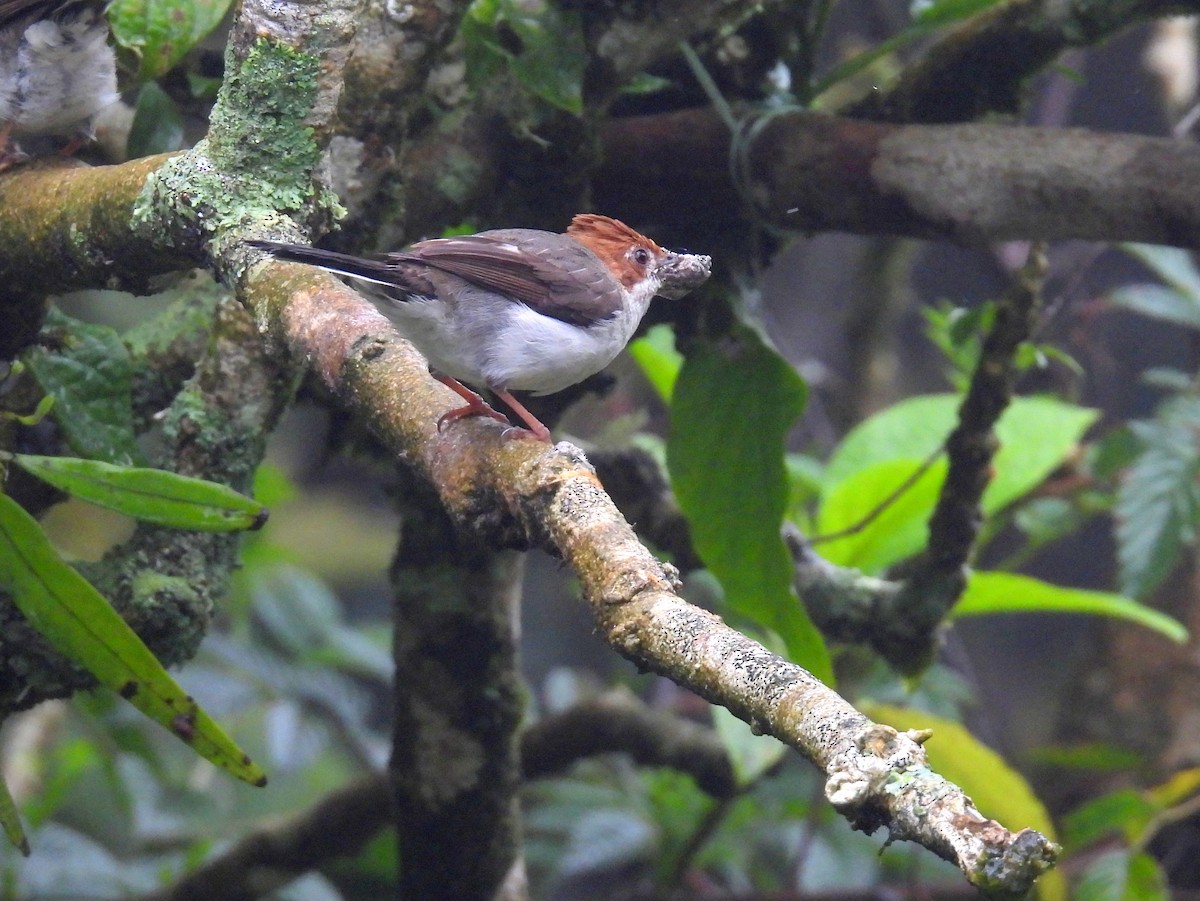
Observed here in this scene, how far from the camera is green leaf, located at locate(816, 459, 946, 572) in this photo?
313cm

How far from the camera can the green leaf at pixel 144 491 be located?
4.80 ft

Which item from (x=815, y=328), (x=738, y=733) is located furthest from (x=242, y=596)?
(x=815, y=328)

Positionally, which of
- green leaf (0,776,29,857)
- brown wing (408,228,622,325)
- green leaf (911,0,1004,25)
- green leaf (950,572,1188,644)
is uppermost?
green leaf (911,0,1004,25)

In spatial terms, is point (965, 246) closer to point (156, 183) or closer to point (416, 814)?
point (156, 183)

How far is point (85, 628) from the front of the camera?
4.82ft

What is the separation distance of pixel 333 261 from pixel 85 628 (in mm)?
557

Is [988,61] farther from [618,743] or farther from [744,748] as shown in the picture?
[618,743]

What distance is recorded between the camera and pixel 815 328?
716 centimetres

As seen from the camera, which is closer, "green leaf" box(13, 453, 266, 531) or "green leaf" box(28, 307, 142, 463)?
"green leaf" box(13, 453, 266, 531)

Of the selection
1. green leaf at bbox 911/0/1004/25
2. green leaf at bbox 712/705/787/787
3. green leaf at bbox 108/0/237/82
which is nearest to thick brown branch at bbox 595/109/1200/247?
green leaf at bbox 911/0/1004/25

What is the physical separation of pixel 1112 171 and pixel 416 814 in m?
1.95

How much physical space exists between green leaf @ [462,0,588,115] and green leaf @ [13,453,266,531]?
3.26 feet

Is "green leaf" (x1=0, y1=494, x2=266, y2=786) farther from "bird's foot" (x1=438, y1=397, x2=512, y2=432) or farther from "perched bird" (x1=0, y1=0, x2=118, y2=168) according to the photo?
"perched bird" (x1=0, y1=0, x2=118, y2=168)

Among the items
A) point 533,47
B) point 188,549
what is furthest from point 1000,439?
point 188,549
